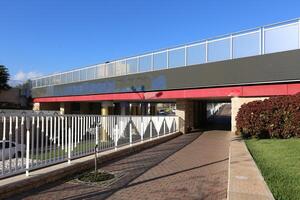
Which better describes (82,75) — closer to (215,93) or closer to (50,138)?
(215,93)

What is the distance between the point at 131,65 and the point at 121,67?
1.89 meters

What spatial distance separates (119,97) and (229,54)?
14074 mm

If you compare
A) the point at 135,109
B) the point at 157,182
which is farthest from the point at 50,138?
the point at 135,109

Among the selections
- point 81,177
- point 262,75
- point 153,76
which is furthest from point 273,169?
point 153,76

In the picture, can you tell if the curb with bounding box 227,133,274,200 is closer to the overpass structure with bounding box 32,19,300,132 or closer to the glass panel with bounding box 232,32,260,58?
the overpass structure with bounding box 32,19,300,132

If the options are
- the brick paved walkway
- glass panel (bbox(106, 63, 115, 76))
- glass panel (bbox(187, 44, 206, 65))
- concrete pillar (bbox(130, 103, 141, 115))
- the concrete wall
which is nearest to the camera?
the brick paved walkway

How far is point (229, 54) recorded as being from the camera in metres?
24.5

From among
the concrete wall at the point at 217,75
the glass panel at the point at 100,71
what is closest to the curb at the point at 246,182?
the concrete wall at the point at 217,75

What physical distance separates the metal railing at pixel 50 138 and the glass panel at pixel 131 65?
1830cm

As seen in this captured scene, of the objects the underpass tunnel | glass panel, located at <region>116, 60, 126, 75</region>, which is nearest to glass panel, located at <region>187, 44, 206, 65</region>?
the underpass tunnel

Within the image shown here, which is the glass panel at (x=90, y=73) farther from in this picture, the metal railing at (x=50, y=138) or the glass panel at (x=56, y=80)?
the metal railing at (x=50, y=138)

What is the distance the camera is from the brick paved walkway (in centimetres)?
801

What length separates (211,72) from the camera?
83.5 ft

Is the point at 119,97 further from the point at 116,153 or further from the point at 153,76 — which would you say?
the point at 116,153
